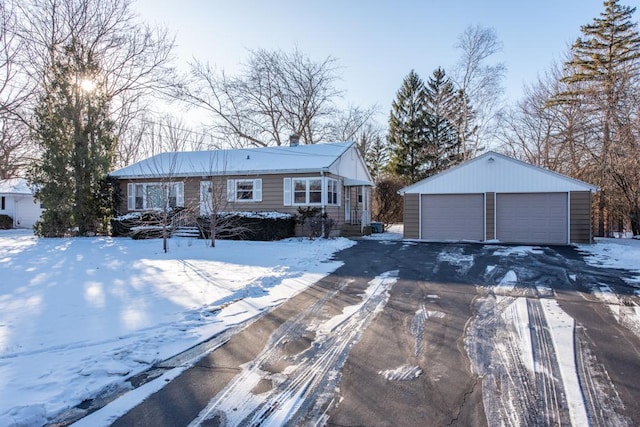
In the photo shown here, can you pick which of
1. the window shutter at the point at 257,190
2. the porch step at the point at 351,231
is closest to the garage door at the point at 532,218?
the porch step at the point at 351,231

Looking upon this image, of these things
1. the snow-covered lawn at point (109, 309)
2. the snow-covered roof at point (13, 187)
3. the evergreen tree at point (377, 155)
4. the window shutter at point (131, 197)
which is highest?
the evergreen tree at point (377, 155)

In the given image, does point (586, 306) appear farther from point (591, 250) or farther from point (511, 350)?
point (591, 250)

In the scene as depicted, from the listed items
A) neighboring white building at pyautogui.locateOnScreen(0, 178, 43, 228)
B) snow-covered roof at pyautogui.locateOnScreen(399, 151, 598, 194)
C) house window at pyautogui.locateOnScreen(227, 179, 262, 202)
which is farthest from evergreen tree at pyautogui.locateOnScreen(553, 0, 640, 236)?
neighboring white building at pyautogui.locateOnScreen(0, 178, 43, 228)

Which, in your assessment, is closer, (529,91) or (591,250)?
(591,250)

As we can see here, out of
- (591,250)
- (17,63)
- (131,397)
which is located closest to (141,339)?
(131,397)

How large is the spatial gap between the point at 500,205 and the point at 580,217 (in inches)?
110

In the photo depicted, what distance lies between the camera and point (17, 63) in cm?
1820

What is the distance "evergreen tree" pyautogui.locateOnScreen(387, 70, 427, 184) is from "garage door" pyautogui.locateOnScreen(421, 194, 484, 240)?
15.0 meters

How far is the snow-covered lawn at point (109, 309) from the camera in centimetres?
337

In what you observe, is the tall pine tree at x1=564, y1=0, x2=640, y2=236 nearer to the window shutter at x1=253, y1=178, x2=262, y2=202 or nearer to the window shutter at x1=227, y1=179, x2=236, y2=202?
the window shutter at x1=253, y1=178, x2=262, y2=202

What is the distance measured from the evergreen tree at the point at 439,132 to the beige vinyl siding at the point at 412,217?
15.2 metres

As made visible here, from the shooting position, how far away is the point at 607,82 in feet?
64.6

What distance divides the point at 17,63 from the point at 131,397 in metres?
21.0

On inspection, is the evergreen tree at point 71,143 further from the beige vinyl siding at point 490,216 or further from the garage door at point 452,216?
the beige vinyl siding at point 490,216
